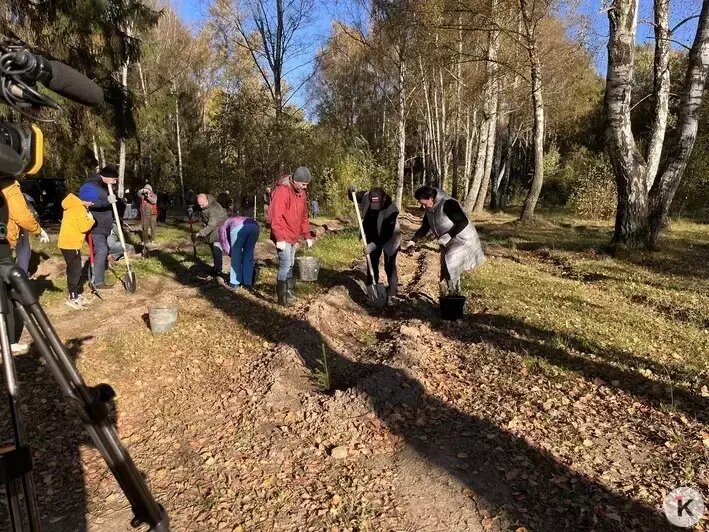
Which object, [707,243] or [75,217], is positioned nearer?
[75,217]

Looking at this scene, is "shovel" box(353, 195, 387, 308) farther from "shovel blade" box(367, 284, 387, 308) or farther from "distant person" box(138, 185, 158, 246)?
"distant person" box(138, 185, 158, 246)

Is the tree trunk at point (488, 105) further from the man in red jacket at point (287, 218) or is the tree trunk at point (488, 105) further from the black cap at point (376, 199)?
the man in red jacket at point (287, 218)

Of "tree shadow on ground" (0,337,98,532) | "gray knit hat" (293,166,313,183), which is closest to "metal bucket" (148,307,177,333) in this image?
"tree shadow on ground" (0,337,98,532)

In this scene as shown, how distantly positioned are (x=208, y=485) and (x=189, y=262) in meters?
7.49

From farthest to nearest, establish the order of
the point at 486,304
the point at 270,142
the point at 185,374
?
the point at 270,142
the point at 486,304
the point at 185,374

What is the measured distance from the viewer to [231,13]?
22.3m

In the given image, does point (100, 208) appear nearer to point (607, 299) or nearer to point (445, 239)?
point (445, 239)

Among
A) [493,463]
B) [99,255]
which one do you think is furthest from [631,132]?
[99,255]

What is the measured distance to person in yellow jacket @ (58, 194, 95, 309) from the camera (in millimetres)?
6406

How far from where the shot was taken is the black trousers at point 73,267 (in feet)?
21.2

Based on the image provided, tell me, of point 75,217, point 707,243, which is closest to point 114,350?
point 75,217

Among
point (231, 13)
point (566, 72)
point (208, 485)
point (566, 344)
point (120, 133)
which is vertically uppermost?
point (231, 13)

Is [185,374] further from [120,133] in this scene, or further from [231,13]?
[231,13]

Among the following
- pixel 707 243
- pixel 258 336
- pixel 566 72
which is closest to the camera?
pixel 258 336
